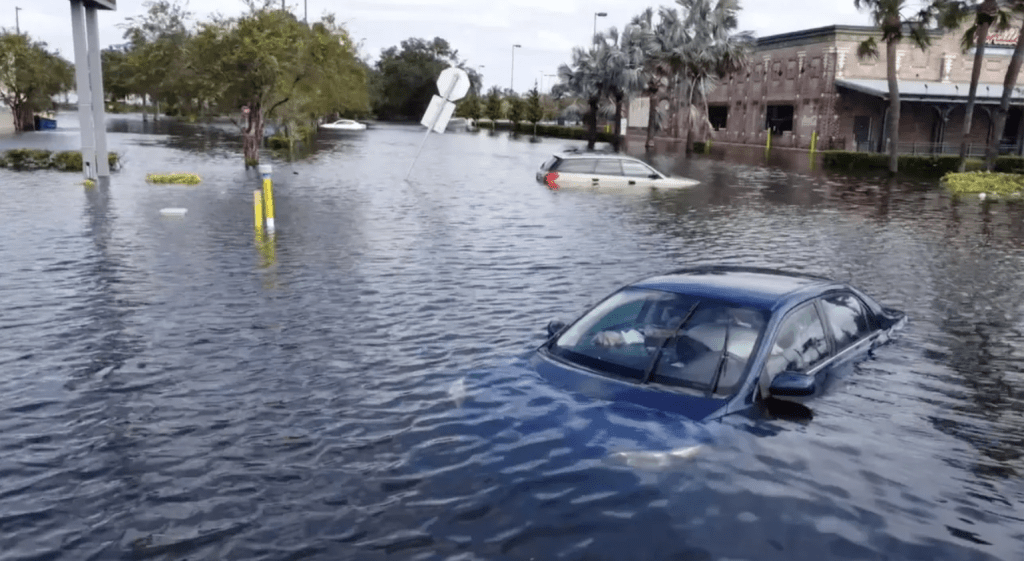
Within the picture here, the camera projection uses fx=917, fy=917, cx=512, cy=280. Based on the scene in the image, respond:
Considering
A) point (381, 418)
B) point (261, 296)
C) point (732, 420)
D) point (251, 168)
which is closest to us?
point (732, 420)

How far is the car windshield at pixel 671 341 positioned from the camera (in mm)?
6621

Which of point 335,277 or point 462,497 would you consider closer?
point 462,497

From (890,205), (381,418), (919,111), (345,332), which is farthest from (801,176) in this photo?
(381,418)

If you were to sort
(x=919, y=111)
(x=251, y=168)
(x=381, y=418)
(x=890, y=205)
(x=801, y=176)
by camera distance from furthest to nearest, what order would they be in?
(x=919, y=111)
(x=801, y=176)
(x=251, y=168)
(x=890, y=205)
(x=381, y=418)

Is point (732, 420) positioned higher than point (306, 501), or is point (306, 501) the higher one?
point (732, 420)

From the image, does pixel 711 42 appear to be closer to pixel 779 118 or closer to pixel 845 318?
pixel 779 118

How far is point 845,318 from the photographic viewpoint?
26.6ft

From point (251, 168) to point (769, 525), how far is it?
31.9 meters

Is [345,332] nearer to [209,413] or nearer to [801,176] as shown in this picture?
[209,413]

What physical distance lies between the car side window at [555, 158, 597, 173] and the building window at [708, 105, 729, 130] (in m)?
50.7

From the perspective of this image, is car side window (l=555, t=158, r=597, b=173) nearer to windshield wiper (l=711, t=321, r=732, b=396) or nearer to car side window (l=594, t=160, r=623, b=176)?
car side window (l=594, t=160, r=623, b=176)

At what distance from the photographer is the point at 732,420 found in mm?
6363

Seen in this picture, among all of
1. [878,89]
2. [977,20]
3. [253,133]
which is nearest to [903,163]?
[977,20]

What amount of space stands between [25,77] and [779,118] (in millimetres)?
61436
